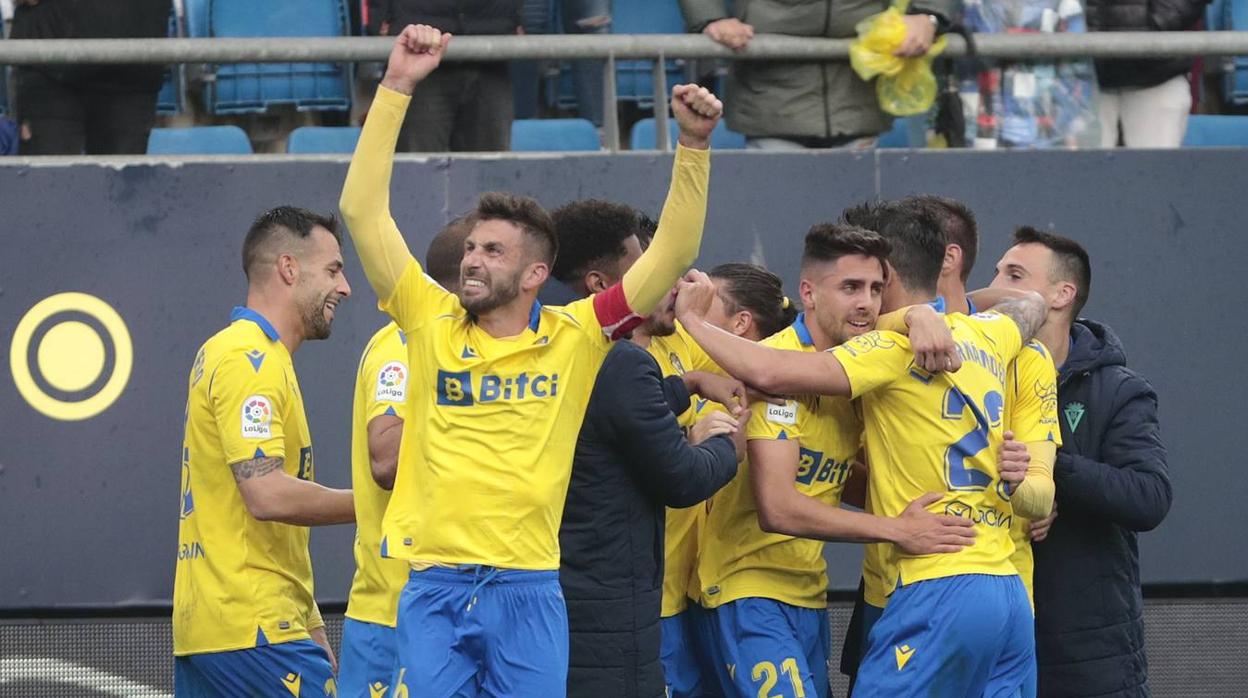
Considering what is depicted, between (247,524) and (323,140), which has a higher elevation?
(323,140)

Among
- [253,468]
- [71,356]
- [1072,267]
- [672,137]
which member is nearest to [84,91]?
[71,356]

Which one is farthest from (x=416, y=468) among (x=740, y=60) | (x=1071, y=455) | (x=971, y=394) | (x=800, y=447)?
(x=740, y=60)

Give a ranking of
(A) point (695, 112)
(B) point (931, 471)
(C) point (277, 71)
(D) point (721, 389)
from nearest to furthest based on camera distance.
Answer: (A) point (695, 112)
(B) point (931, 471)
(D) point (721, 389)
(C) point (277, 71)

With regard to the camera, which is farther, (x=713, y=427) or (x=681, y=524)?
(x=681, y=524)

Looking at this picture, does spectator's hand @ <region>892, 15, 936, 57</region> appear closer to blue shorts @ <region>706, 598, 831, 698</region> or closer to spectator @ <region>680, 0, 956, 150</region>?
spectator @ <region>680, 0, 956, 150</region>

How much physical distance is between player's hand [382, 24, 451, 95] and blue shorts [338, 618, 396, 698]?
1.71 meters

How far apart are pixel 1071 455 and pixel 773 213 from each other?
2.77 m

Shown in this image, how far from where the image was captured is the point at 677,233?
15.9 feet

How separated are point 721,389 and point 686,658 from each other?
3.37ft

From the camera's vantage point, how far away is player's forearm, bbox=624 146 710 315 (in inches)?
191

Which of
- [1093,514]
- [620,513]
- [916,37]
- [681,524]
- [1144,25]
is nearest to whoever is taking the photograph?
[620,513]

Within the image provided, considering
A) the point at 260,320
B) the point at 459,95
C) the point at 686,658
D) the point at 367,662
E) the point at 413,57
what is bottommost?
the point at 686,658

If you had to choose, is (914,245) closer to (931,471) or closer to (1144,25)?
(931,471)

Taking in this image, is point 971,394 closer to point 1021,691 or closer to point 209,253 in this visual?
point 1021,691
